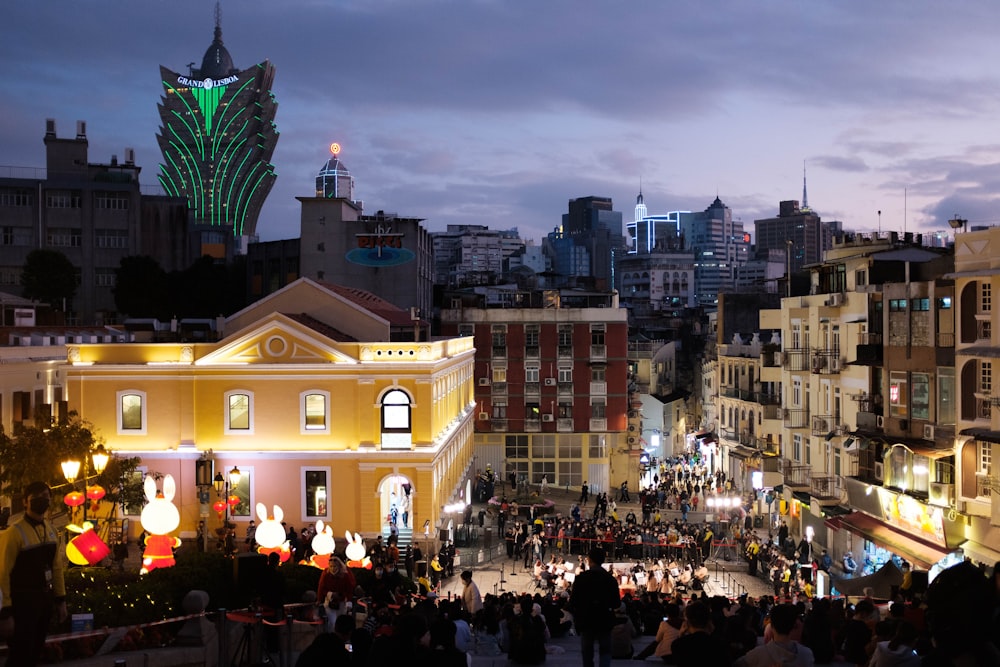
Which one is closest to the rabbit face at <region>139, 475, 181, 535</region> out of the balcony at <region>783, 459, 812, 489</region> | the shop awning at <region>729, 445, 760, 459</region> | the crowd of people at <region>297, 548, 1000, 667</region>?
the crowd of people at <region>297, 548, 1000, 667</region>

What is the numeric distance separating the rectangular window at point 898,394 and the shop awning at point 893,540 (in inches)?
138

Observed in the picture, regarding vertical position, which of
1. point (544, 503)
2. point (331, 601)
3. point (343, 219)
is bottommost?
point (544, 503)

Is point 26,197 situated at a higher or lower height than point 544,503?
higher

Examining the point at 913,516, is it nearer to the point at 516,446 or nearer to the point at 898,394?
the point at 898,394

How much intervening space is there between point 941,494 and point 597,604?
19709 mm

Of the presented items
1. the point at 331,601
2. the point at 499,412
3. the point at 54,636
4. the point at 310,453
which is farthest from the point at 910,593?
the point at 499,412

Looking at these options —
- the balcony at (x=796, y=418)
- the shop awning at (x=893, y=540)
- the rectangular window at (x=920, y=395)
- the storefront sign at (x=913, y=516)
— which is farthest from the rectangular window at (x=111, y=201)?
the rectangular window at (x=920, y=395)

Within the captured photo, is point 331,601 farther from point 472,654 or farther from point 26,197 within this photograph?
point 26,197

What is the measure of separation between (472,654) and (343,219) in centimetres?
4937

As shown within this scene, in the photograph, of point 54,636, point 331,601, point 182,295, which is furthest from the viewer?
point 182,295

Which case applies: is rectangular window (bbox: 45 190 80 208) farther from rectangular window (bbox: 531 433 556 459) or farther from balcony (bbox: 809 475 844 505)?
balcony (bbox: 809 475 844 505)

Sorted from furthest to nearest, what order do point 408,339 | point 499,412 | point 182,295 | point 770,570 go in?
1. point 182,295
2. point 499,412
3. point 408,339
4. point 770,570

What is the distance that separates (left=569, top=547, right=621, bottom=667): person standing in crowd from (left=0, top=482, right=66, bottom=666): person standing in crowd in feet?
19.4

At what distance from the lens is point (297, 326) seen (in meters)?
37.0
